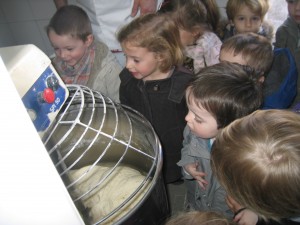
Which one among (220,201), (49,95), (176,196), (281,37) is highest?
(49,95)

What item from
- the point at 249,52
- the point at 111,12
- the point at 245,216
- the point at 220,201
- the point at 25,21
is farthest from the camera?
the point at 25,21

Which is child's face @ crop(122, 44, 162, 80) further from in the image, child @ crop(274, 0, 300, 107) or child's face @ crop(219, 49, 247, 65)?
child @ crop(274, 0, 300, 107)

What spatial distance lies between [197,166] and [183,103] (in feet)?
0.82

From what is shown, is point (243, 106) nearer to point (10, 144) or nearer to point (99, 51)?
point (10, 144)

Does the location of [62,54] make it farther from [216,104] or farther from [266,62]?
[266,62]

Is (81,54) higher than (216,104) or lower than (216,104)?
higher

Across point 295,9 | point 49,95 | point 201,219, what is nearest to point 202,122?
point 201,219

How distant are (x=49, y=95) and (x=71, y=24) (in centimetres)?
80

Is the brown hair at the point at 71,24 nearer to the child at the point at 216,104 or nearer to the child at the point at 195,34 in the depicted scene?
the child at the point at 195,34

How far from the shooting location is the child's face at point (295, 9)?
139 centimetres

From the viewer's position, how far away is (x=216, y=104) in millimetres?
734

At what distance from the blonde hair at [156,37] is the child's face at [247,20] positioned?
1.98 ft

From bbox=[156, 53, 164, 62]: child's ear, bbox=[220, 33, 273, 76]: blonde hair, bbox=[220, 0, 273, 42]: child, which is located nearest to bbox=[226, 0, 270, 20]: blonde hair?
bbox=[220, 0, 273, 42]: child

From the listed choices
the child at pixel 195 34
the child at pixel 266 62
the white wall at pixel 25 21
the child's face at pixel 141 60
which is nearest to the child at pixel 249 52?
the child at pixel 266 62
